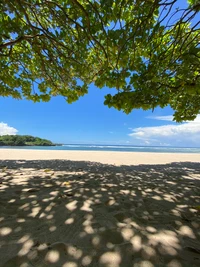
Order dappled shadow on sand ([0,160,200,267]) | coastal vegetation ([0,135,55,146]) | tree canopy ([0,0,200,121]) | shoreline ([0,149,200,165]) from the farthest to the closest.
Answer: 1. coastal vegetation ([0,135,55,146])
2. shoreline ([0,149,200,165])
3. tree canopy ([0,0,200,121])
4. dappled shadow on sand ([0,160,200,267])

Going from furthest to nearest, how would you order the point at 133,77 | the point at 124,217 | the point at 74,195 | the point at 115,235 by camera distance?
1. the point at 133,77
2. the point at 74,195
3. the point at 124,217
4. the point at 115,235

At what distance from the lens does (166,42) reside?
439 centimetres

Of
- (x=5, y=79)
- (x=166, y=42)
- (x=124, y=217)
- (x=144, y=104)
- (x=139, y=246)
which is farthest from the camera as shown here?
(x=5, y=79)

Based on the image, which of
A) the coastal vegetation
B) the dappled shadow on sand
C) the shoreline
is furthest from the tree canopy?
the coastal vegetation

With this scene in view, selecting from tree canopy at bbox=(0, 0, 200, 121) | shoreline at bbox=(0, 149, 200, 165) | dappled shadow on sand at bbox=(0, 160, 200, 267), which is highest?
tree canopy at bbox=(0, 0, 200, 121)

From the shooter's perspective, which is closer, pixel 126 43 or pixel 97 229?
pixel 97 229

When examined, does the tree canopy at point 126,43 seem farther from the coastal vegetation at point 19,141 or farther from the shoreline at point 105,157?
the coastal vegetation at point 19,141

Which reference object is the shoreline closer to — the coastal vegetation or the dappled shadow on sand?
the dappled shadow on sand

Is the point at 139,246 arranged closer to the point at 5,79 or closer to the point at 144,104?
the point at 144,104

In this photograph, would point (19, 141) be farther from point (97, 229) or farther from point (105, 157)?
point (97, 229)

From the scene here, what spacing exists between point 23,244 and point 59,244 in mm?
344

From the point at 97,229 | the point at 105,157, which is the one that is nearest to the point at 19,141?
the point at 105,157

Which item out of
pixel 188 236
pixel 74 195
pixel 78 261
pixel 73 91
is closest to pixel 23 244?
pixel 78 261

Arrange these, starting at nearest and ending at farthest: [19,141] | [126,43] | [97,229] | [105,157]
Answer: [97,229]
[126,43]
[105,157]
[19,141]
